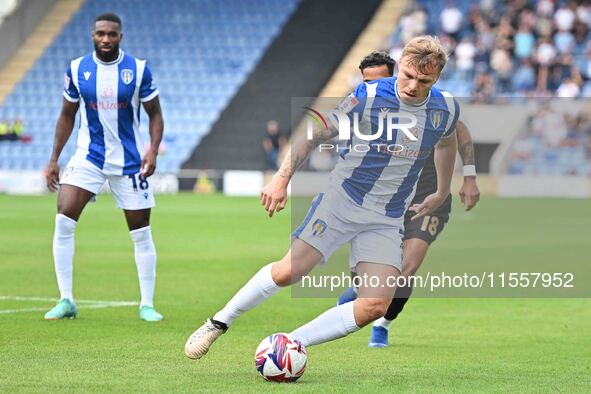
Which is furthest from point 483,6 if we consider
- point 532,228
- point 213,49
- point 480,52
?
point 532,228

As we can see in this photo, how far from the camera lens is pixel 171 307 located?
35.0 feet

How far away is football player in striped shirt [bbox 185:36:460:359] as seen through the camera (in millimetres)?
6648

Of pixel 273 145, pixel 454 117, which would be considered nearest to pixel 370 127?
pixel 454 117

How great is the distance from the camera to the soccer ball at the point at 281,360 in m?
6.52

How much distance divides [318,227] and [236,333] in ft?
7.92

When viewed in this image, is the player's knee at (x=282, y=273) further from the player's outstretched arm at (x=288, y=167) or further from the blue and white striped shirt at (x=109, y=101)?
the blue and white striped shirt at (x=109, y=101)

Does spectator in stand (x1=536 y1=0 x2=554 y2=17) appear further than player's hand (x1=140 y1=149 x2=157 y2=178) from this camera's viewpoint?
Yes

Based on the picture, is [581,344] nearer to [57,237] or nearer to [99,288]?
[57,237]

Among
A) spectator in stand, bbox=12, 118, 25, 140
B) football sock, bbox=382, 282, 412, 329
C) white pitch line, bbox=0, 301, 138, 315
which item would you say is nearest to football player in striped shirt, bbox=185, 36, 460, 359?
football sock, bbox=382, 282, 412, 329

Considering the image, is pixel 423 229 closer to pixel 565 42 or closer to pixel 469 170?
pixel 469 170

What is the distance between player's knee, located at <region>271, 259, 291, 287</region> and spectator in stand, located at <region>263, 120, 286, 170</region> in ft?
87.8

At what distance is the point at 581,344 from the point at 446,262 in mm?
6840

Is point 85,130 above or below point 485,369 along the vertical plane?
above

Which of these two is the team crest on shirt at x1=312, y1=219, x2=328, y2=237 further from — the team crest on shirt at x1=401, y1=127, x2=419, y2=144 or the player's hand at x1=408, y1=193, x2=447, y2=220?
the player's hand at x1=408, y1=193, x2=447, y2=220
